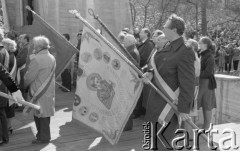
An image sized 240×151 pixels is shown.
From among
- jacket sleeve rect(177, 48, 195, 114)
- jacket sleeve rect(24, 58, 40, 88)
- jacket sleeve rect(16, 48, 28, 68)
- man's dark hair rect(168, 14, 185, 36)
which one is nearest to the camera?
jacket sleeve rect(177, 48, 195, 114)

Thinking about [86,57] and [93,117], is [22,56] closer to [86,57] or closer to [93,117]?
[86,57]

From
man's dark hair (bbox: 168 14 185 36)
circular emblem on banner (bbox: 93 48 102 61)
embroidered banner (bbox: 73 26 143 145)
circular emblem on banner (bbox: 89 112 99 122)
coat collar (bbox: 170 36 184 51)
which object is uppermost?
man's dark hair (bbox: 168 14 185 36)

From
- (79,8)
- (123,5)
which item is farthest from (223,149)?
(123,5)

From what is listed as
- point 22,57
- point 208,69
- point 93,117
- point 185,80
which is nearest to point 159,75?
point 185,80

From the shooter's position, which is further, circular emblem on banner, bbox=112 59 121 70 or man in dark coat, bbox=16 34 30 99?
man in dark coat, bbox=16 34 30 99

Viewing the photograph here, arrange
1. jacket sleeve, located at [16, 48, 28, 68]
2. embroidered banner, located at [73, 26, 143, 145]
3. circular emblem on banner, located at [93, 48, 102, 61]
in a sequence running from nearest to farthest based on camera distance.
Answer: embroidered banner, located at [73, 26, 143, 145] → circular emblem on banner, located at [93, 48, 102, 61] → jacket sleeve, located at [16, 48, 28, 68]

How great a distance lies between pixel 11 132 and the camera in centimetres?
660

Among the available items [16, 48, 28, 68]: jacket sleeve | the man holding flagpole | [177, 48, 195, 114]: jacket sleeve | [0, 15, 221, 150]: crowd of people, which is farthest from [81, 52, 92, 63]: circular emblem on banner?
[177, 48, 195, 114]: jacket sleeve

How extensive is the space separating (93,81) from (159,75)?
2139mm

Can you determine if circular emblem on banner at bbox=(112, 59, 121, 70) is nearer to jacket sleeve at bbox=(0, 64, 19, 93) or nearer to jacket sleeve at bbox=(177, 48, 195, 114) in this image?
jacket sleeve at bbox=(0, 64, 19, 93)

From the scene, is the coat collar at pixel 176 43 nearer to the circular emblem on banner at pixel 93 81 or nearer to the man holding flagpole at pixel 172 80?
the man holding flagpole at pixel 172 80

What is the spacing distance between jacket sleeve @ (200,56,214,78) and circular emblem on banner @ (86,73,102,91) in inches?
78.0

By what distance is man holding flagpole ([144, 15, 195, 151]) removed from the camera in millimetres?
3859

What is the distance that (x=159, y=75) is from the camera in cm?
406
